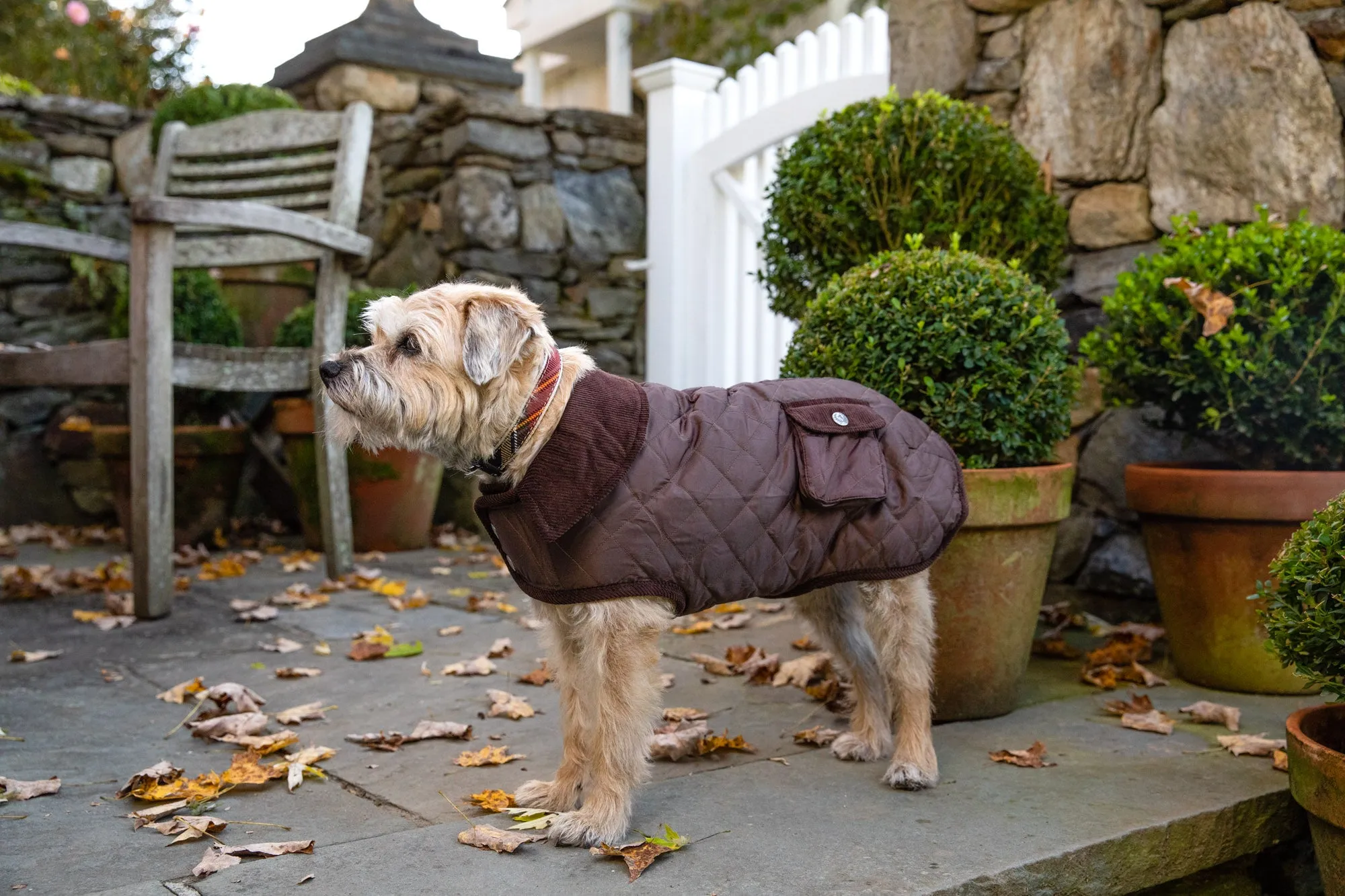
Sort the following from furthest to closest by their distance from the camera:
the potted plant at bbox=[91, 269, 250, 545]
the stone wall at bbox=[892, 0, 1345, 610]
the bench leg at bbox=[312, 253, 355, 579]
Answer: the potted plant at bbox=[91, 269, 250, 545]
the bench leg at bbox=[312, 253, 355, 579]
the stone wall at bbox=[892, 0, 1345, 610]

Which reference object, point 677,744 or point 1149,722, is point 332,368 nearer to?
point 677,744

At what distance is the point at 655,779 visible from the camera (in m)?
2.75

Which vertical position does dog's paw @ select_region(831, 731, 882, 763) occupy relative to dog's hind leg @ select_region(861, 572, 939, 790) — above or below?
below

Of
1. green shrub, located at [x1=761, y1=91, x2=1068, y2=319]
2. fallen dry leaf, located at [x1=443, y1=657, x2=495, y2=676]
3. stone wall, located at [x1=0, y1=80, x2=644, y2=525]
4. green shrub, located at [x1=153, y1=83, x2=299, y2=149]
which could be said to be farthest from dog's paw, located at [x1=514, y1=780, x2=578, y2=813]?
green shrub, located at [x1=153, y1=83, x2=299, y2=149]

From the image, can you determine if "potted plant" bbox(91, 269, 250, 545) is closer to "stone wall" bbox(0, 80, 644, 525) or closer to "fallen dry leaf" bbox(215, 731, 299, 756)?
"stone wall" bbox(0, 80, 644, 525)

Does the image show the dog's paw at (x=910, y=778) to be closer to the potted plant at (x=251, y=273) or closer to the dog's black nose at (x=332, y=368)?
the dog's black nose at (x=332, y=368)

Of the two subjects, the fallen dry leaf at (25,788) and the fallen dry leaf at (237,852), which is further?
the fallen dry leaf at (25,788)

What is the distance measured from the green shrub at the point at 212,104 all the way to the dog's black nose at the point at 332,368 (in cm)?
478

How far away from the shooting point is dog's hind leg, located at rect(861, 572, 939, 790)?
2729mm

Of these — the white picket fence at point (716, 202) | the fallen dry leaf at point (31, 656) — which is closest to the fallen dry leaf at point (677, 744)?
the fallen dry leaf at point (31, 656)

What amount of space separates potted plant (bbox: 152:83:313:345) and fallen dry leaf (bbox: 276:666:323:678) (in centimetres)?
357

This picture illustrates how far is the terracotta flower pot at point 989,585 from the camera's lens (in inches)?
123

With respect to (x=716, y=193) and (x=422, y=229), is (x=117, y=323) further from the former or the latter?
(x=716, y=193)

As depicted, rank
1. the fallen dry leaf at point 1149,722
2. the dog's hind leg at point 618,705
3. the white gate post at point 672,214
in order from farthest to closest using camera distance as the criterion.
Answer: the white gate post at point 672,214, the fallen dry leaf at point 1149,722, the dog's hind leg at point 618,705
